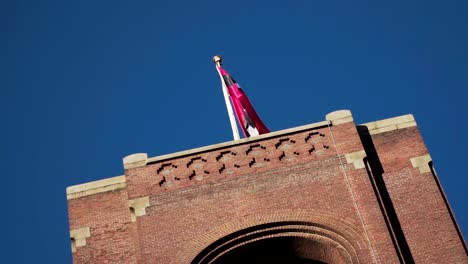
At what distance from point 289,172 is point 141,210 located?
3.51 m

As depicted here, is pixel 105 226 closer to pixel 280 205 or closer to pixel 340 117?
pixel 280 205

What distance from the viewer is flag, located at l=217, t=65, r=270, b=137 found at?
75.9ft

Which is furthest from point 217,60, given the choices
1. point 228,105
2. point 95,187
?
point 95,187

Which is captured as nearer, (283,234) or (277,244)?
(283,234)

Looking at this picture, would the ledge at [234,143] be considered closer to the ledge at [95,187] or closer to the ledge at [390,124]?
the ledge at [95,187]

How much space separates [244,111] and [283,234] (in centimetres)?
534

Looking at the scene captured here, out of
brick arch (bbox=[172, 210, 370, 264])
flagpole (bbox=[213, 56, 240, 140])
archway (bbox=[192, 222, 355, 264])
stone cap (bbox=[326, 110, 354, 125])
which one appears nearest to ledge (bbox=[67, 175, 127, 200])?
brick arch (bbox=[172, 210, 370, 264])

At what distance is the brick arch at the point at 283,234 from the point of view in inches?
737

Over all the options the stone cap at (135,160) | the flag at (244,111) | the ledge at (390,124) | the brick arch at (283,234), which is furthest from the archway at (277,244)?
the flag at (244,111)

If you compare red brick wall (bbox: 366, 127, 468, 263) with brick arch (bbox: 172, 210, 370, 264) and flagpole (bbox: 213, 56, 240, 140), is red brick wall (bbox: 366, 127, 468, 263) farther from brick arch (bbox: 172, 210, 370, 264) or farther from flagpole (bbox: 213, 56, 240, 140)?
flagpole (bbox: 213, 56, 240, 140)

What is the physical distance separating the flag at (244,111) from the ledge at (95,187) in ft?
13.8

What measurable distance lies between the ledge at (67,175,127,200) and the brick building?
3cm

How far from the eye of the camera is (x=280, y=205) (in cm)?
1941

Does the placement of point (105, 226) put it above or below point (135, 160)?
below
